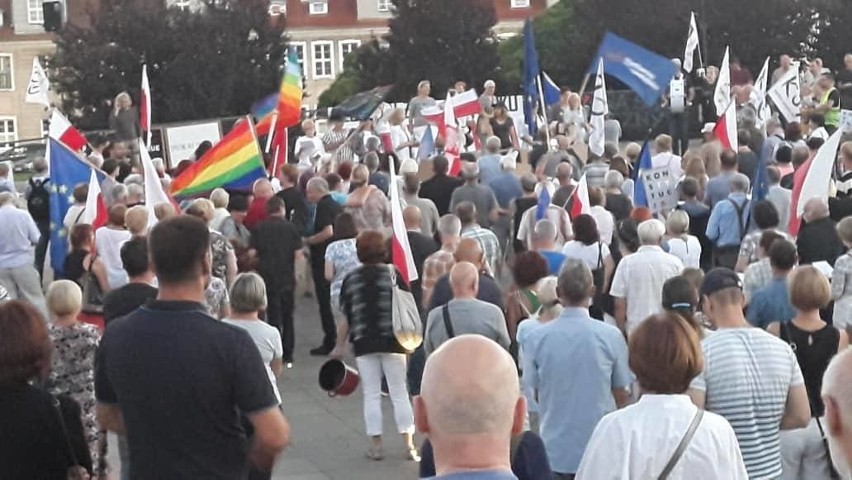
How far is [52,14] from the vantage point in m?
28.3

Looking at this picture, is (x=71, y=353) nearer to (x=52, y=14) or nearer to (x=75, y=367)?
(x=75, y=367)

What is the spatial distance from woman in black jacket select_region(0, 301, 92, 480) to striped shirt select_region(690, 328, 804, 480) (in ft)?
8.42

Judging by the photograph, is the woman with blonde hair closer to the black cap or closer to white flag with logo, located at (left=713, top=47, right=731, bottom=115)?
the black cap

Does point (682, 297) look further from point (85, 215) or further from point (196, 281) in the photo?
point (85, 215)

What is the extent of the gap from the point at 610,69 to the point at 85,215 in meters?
8.29

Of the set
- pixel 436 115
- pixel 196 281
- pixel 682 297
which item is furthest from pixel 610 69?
pixel 196 281

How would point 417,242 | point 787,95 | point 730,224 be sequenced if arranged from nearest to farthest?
point 417,242 → point 730,224 → point 787,95

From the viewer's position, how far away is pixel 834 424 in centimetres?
327

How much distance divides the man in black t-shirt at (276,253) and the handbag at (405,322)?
11.9ft

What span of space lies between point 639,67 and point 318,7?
213 feet

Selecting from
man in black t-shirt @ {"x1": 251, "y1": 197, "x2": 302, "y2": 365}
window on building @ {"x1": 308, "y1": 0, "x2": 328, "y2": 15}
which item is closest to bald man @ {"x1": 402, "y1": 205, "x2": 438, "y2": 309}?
man in black t-shirt @ {"x1": 251, "y1": 197, "x2": 302, "y2": 365}

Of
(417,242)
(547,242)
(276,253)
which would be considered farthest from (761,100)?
(547,242)

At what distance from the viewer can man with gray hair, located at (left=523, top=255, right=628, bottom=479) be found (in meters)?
7.39

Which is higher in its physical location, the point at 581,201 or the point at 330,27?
the point at 581,201
